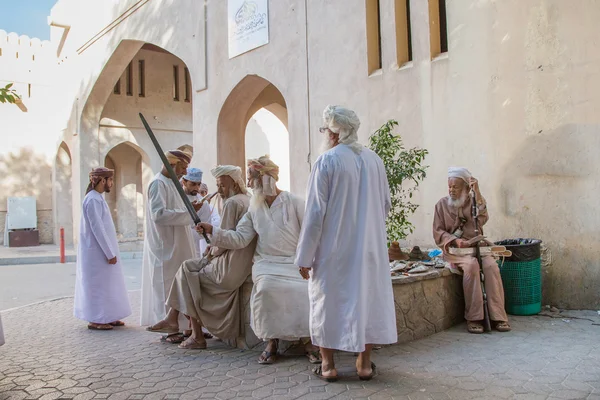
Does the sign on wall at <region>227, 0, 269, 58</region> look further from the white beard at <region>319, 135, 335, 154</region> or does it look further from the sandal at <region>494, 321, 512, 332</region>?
the sandal at <region>494, 321, 512, 332</region>

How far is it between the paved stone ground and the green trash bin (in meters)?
0.23

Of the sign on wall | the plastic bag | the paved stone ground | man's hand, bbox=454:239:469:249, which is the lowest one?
the paved stone ground

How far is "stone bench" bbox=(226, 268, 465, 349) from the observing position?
4594 mm

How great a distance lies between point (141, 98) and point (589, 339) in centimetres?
1583

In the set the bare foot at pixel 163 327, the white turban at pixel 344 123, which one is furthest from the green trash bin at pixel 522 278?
the bare foot at pixel 163 327

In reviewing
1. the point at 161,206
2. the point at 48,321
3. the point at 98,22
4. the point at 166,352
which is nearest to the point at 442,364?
the point at 166,352

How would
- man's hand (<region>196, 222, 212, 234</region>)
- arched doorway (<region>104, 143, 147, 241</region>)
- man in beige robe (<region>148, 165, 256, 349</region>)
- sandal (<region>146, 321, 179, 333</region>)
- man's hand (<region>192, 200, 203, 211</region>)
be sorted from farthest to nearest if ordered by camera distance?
arched doorway (<region>104, 143, 147, 241</region>), man's hand (<region>192, 200, 203, 211</region>), sandal (<region>146, 321, 179, 333</region>), man in beige robe (<region>148, 165, 256, 349</region>), man's hand (<region>196, 222, 212, 234</region>)

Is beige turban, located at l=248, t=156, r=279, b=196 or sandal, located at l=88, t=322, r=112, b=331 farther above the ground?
beige turban, located at l=248, t=156, r=279, b=196

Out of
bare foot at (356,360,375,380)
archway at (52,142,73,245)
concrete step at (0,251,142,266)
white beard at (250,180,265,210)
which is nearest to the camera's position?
bare foot at (356,360,375,380)

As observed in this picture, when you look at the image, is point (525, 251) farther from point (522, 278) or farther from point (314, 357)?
point (314, 357)

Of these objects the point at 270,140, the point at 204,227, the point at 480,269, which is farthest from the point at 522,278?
the point at 270,140

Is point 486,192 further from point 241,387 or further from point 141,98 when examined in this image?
point 141,98

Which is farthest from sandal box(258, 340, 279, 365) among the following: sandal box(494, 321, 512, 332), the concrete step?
the concrete step

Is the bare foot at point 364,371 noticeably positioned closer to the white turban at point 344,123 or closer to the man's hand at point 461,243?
the white turban at point 344,123
